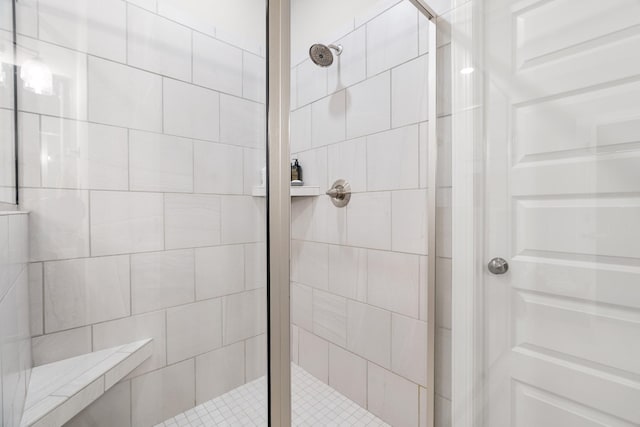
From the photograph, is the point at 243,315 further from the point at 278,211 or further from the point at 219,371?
the point at 278,211

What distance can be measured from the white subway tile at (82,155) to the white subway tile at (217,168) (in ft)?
0.46

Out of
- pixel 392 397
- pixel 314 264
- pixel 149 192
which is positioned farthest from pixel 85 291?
pixel 392 397

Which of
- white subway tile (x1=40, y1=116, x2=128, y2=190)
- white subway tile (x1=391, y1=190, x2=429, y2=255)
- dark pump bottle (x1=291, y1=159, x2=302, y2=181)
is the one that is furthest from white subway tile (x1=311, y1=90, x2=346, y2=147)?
white subway tile (x1=40, y1=116, x2=128, y2=190)

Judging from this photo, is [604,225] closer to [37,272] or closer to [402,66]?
[402,66]

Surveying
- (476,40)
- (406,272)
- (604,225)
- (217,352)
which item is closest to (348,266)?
(406,272)

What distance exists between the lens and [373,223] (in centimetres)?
116

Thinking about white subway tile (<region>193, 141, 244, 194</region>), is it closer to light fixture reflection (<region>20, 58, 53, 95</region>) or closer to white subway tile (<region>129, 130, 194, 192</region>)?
white subway tile (<region>129, 130, 194, 192</region>)

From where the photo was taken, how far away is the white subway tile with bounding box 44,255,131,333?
51cm

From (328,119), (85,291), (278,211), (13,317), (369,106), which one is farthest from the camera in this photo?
(328,119)

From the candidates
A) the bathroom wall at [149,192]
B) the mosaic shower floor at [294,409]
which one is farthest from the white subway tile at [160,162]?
the mosaic shower floor at [294,409]

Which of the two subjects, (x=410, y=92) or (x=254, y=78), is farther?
(x=410, y=92)

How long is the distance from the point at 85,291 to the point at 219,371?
332mm

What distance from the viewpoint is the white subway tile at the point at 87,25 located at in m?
0.52

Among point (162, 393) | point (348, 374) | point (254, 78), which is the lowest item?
point (348, 374)
